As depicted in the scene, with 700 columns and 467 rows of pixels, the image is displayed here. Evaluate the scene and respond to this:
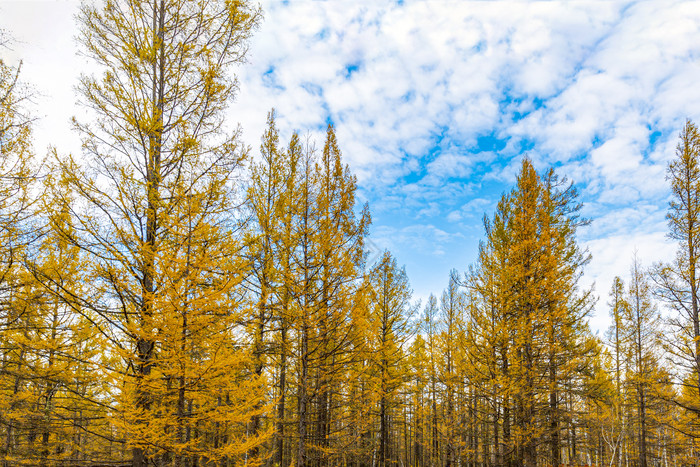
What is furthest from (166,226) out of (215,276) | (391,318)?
(391,318)

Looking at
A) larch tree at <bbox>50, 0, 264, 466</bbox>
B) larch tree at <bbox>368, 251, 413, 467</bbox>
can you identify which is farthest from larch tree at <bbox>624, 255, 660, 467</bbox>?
larch tree at <bbox>50, 0, 264, 466</bbox>

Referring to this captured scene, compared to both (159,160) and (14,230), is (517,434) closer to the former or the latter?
(159,160)

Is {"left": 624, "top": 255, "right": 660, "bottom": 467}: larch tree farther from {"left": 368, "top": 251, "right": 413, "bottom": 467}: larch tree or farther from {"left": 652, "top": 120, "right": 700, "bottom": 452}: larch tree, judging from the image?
{"left": 368, "top": 251, "right": 413, "bottom": 467}: larch tree

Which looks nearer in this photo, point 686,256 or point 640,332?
point 686,256

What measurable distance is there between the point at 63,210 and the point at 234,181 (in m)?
2.32

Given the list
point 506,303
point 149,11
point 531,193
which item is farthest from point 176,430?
point 531,193

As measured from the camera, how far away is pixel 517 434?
9.25 m

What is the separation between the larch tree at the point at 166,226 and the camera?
15.5ft

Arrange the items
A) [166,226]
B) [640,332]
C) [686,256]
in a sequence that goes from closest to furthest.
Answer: [166,226] < [686,256] < [640,332]

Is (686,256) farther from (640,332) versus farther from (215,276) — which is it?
(215,276)

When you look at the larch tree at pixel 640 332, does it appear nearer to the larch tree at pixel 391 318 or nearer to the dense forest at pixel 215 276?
the dense forest at pixel 215 276

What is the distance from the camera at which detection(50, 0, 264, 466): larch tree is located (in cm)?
473

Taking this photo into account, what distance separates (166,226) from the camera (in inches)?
207

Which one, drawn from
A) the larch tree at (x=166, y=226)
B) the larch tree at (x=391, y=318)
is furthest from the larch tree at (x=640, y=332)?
the larch tree at (x=166, y=226)
